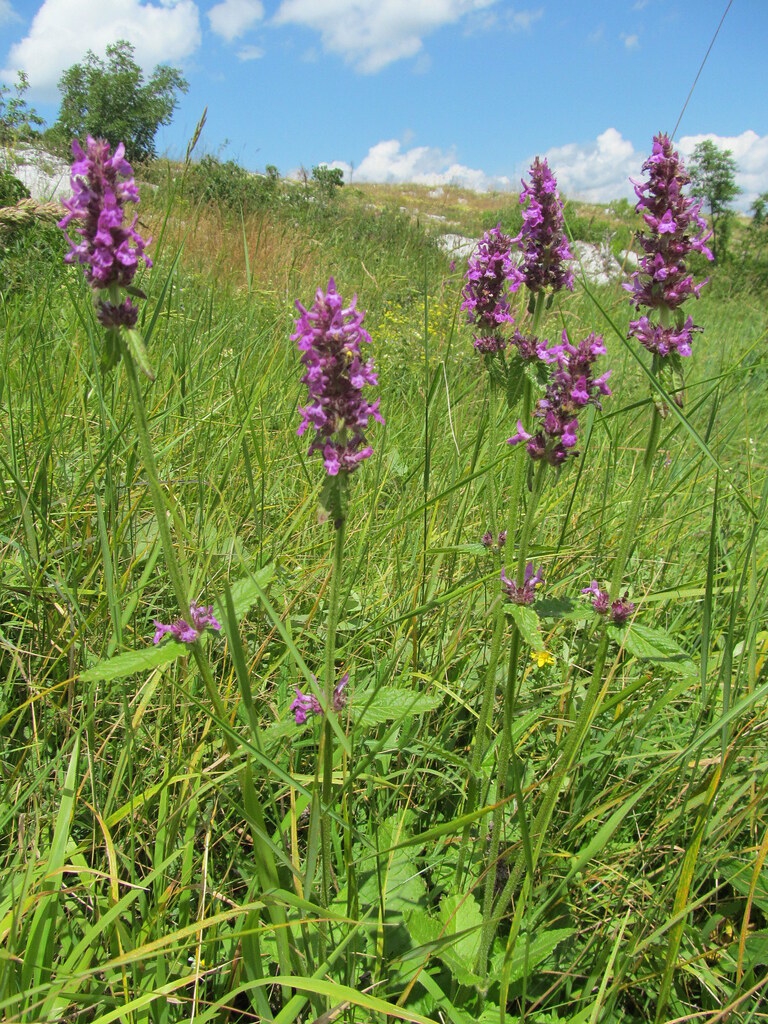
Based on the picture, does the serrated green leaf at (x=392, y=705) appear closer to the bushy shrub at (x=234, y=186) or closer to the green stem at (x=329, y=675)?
the green stem at (x=329, y=675)

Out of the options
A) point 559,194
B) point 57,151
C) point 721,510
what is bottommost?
point 721,510

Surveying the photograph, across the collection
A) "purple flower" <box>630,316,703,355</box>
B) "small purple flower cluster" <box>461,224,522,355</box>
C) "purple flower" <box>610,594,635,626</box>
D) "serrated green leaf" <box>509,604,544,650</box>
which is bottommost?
"serrated green leaf" <box>509,604,544,650</box>

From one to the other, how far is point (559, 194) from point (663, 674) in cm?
164

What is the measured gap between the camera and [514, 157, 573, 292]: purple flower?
1932mm

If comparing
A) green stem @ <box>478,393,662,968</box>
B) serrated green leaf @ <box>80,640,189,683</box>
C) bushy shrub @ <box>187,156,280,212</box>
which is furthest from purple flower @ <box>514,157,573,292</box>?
bushy shrub @ <box>187,156,280,212</box>

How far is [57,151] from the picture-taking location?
5.63 m

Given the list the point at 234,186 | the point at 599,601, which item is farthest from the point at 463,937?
the point at 234,186

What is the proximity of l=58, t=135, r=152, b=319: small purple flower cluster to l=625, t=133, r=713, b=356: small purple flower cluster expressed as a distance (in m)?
1.26

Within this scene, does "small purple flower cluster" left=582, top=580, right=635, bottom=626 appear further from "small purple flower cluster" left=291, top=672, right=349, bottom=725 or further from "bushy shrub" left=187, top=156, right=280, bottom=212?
"bushy shrub" left=187, top=156, right=280, bottom=212

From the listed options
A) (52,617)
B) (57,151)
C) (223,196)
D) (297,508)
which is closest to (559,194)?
(297,508)

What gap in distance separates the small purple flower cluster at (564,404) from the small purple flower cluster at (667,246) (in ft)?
0.48

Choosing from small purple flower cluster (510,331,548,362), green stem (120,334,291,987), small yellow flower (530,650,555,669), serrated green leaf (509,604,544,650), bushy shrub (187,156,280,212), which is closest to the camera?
green stem (120,334,291,987)

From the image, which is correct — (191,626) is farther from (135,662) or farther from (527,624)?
(527,624)

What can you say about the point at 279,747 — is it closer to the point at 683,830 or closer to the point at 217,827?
the point at 217,827
